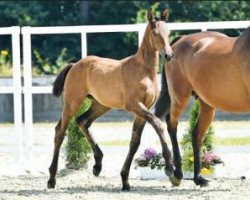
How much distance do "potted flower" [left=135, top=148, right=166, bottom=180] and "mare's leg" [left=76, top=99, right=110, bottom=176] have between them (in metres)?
0.87

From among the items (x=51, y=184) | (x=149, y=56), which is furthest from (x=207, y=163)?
(x=51, y=184)

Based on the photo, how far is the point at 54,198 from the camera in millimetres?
9312

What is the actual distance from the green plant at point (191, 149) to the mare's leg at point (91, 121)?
3.63 ft

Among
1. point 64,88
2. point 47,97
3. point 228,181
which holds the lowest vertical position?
point 47,97

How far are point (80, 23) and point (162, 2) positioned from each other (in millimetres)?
2249

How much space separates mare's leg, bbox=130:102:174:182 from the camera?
9.44m

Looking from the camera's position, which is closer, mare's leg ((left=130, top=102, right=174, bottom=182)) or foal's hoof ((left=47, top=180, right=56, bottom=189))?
mare's leg ((left=130, top=102, right=174, bottom=182))

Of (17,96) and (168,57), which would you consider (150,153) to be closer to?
(17,96)

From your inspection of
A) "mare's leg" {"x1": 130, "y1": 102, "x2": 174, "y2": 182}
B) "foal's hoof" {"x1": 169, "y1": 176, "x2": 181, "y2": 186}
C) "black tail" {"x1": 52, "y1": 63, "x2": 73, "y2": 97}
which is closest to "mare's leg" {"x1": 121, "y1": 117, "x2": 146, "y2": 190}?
"mare's leg" {"x1": 130, "y1": 102, "x2": 174, "y2": 182}

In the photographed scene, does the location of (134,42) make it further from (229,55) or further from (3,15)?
(229,55)

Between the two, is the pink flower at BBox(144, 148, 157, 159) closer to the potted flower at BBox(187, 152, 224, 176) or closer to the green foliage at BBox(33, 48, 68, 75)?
the potted flower at BBox(187, 152, 224, 176)

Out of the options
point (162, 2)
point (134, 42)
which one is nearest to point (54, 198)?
point (134, 42)

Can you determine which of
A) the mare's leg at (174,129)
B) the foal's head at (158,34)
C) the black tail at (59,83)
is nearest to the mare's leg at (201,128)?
the mare's leg at (174,129)

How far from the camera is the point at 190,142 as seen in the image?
11.2 meters
